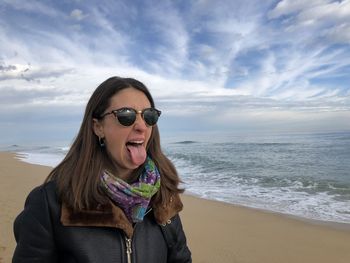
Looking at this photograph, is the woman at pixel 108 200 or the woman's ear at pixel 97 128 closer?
the woman at pixel 108 200

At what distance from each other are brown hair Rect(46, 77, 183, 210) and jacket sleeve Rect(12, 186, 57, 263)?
122mm

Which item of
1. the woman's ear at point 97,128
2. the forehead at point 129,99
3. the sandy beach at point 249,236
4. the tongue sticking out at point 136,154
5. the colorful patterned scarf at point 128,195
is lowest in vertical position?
the sandy beach at point 249,236

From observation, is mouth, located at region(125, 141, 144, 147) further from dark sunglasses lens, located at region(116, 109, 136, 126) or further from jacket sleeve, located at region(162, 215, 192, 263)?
jacket sleeve, located at region(162, 215, 192, 263)

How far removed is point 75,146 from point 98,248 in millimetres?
576

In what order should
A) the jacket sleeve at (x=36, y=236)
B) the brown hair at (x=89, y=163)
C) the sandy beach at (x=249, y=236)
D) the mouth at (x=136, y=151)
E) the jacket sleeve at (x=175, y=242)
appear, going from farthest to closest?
1. the sandy beach at (x=249, y=236)
2. the jacket sleeve at (x=175, y=242)
3. the mouth at (x=136, y=151)
4. the brown hair at (x=89, y=163)
5. the jacket sleeve at (x=36, y=236)

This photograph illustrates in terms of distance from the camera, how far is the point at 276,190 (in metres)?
11.8

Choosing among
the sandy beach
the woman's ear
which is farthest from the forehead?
the sandy beach

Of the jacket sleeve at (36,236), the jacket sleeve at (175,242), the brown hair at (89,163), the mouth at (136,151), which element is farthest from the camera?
the jacket sleeve at (175,242)

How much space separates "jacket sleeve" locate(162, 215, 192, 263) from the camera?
6.37 feet

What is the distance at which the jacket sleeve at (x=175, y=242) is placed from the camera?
1.94 meters

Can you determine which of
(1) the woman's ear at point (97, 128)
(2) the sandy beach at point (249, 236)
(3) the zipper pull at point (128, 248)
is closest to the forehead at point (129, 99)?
(1) the woman's ear at point (97, 128)

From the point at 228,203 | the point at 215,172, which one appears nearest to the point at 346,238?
the point at 228,203

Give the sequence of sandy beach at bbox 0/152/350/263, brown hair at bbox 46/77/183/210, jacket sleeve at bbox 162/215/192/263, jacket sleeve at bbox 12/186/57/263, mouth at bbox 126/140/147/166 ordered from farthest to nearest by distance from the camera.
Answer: sandy beach at bbox 0/152/350/263, jacket sleeve at bbox 162/215/192/263, mouth at bbox 126/140/147/166, brown hair at bbox 46/77/183/210, jacket sleeve at bbox 12/186/57/263

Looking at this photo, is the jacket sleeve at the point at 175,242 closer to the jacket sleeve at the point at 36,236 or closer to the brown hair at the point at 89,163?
the brown hair at the point at 89,163
